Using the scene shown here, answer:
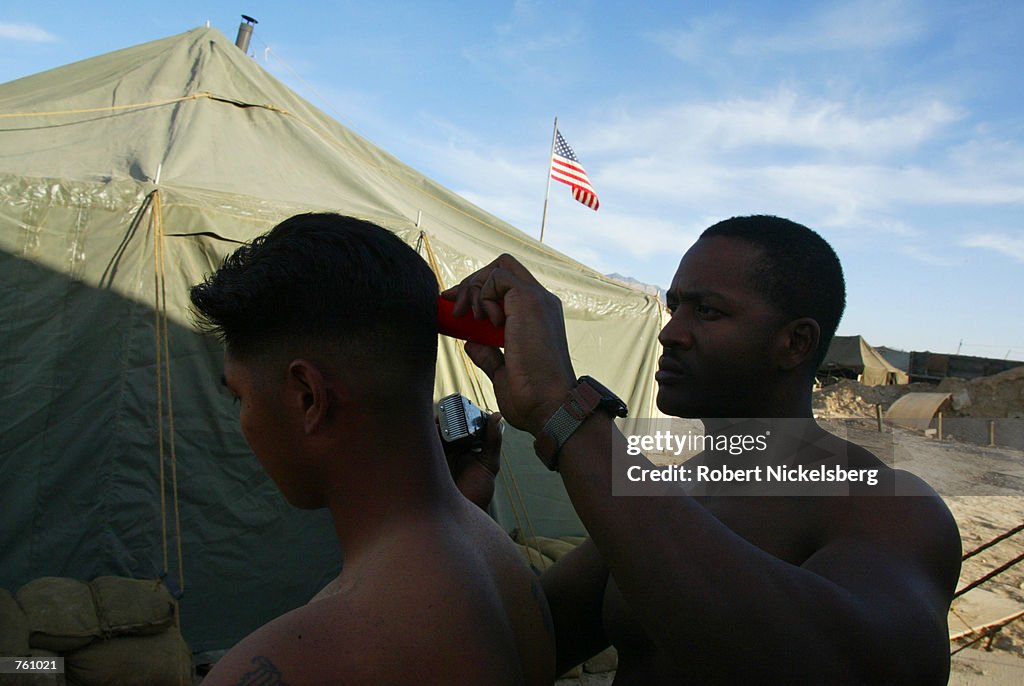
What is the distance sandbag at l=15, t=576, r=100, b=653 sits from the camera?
3500 mm

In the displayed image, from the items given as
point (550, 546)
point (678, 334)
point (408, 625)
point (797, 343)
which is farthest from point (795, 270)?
point (550, 546)

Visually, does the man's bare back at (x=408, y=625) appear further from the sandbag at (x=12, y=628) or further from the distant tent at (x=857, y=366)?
the distant tent at (x=857, y=366)

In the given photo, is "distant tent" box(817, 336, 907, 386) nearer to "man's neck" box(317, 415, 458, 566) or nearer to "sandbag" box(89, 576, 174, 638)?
"sandbag" box(89, 576, 174, 638)

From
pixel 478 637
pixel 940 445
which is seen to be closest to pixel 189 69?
pixel 478 637

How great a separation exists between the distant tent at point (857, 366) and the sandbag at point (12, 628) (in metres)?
26.6

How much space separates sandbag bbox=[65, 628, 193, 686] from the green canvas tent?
592 mm

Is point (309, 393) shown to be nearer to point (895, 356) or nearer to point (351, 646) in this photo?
point (351, 646)

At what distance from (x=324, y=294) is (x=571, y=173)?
34.6 feet

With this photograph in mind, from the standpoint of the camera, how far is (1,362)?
438 cm

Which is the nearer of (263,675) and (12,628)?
(263,675)

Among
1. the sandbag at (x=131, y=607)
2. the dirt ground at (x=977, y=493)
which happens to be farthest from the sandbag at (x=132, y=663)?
A: the dirt ground at (x=977, y=493)

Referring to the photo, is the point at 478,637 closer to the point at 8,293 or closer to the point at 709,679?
the point at 709,679

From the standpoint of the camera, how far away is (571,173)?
1138cm

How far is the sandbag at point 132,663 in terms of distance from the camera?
11.6ft
